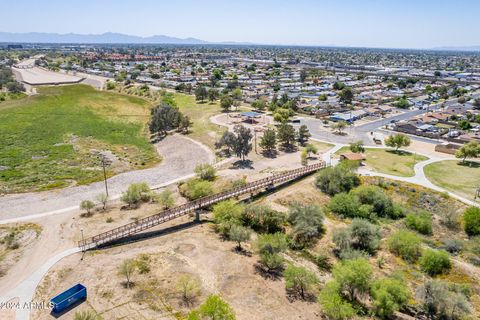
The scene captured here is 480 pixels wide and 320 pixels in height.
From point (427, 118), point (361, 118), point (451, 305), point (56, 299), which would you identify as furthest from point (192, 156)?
point (427, 118)

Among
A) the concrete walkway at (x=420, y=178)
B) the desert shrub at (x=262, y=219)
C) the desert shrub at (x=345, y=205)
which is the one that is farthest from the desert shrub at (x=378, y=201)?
the desert shrub at (x=262, y=219)

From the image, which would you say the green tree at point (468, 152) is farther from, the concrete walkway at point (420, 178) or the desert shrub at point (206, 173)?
the desert shrub at point (206, 173)

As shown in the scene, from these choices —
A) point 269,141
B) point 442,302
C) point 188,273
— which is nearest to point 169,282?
point 188,273

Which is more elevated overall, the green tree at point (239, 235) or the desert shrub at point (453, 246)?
the green tree at point (239, 235)

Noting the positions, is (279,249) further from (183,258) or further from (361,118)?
(361,118)

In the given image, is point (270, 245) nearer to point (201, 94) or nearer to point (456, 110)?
point (201, 94)

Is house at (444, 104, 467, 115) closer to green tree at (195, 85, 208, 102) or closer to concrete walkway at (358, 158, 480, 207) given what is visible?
concrete walkway at (358, 158, 480, 207)

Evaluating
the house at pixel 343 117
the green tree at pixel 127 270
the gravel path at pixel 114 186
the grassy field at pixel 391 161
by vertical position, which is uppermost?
the house at pixel 343 117
